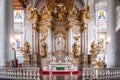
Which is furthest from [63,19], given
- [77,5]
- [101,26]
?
[101,26]

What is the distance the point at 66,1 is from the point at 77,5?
7.01ft

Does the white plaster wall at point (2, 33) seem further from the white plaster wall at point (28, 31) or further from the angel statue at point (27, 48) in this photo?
the white plaster wall at point (28, 31)

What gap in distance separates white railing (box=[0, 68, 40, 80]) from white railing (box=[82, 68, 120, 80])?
8.74ft

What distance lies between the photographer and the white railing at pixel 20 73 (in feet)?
45.2

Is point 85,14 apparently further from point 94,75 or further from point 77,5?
point 94,75

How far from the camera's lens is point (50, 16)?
26.7 meters

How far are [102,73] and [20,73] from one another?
430cm

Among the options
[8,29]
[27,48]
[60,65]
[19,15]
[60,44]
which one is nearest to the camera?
[8,29]

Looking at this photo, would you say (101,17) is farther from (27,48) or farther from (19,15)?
(27,48)

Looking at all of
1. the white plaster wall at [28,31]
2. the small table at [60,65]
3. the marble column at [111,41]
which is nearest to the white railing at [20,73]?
the marble column at [111,41]

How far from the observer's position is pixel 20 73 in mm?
13930

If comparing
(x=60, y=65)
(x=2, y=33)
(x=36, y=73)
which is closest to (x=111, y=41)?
(x=36, y=73)

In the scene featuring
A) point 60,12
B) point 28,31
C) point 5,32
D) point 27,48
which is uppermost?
point 60,12

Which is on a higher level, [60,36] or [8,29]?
[8,29]
